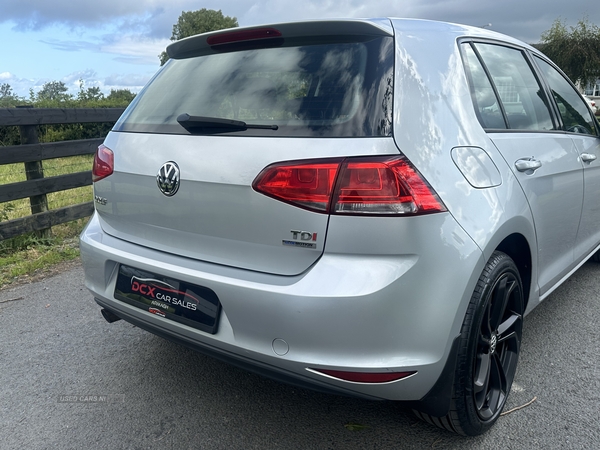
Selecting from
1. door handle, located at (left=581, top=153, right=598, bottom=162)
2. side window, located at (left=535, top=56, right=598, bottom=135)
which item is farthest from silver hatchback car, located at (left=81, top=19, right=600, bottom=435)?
side window, located at (left=535, top=56, right=598, bottom=135)

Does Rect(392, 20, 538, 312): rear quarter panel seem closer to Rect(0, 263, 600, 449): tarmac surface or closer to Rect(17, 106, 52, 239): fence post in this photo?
Rect(0, 263, 600, 449): tarmac surface

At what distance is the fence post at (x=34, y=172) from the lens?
4988mm

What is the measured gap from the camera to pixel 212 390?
2.65m

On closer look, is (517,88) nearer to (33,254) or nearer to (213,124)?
(213,124)

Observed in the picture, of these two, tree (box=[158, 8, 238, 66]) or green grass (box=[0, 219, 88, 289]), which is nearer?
green grass (box=[0, 219, 88, 289])

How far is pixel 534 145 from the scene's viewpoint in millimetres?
2619

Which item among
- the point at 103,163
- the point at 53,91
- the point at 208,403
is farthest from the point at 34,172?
the point at 53,91

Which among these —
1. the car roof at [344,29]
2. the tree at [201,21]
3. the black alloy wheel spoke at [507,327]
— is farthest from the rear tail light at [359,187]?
the tree at [201,21]

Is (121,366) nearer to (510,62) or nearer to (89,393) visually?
(89,393)

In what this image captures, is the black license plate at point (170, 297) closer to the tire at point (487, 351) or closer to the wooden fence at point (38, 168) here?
the tire at point (487, 351)

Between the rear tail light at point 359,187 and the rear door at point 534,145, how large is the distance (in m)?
0.67

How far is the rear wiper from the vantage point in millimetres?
1997

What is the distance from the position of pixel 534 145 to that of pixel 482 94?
0.47 metres

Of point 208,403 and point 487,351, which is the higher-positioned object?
point 487,351
